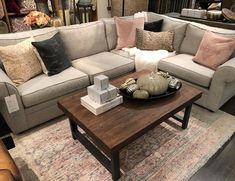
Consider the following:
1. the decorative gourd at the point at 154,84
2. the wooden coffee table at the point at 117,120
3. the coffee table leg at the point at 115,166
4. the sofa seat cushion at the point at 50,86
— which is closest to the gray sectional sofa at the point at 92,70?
the sofa seat cushion at the point at 50,86

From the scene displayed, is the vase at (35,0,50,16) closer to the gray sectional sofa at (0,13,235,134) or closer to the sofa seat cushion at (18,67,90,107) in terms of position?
the gray sectional sofa at (0,13,235,134)

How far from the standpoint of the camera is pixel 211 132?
2.01 m

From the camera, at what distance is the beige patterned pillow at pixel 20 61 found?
2.01 m

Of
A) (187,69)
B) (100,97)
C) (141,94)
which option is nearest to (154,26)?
(187,69)

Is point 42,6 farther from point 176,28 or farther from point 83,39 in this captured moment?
point 176,28

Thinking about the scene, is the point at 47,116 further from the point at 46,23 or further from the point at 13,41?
the point at 46,23

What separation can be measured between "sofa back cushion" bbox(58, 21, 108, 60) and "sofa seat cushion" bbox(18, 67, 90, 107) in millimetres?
422

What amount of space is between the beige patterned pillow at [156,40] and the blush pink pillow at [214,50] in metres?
0.49

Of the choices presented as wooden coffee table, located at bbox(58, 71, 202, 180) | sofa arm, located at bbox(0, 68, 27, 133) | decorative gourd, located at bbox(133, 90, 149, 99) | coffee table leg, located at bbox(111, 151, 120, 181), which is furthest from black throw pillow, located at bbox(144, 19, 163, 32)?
coffee table leg, located at bbox(111, 151, 120, 181)

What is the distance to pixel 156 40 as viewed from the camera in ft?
9.36

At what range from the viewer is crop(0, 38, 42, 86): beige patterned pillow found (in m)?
2.01

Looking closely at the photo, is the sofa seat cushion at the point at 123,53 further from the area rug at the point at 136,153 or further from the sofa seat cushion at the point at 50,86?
the area rug at the point at 136,153

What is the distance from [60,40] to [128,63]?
883 millimetres

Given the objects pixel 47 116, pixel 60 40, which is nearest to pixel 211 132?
pixel 47 116
